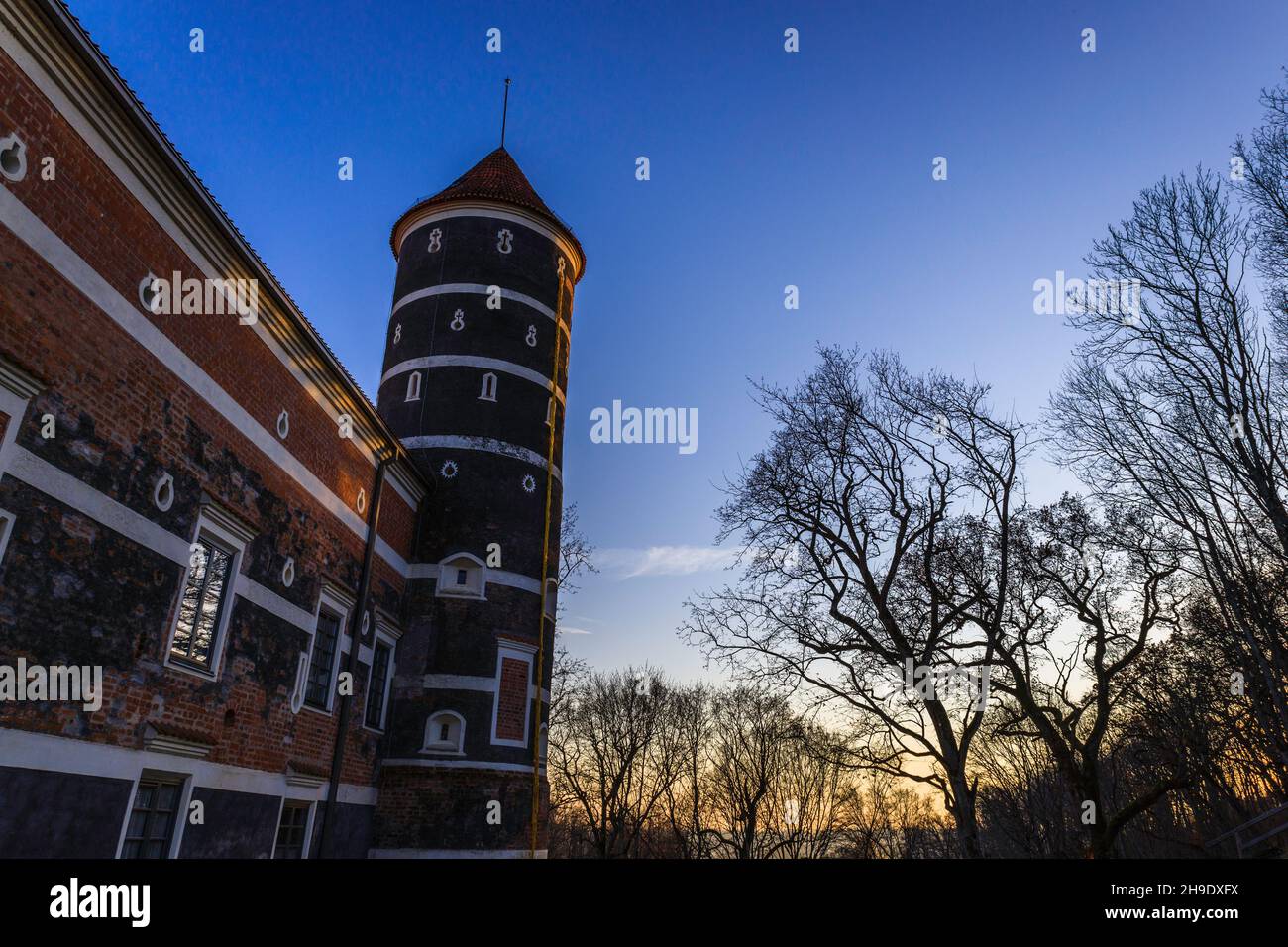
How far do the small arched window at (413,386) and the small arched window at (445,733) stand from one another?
8954 millimetres

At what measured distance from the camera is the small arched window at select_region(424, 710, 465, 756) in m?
18.3

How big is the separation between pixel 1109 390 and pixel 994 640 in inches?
272

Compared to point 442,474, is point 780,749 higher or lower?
lower

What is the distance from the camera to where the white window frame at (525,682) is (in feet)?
63.2

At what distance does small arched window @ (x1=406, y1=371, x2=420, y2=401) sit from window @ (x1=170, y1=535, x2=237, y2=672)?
10098 mm

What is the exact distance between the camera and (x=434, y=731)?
18.5m

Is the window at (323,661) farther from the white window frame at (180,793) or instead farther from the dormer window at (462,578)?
the dormer window at (462,578)

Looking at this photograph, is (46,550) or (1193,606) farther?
(1193,606)

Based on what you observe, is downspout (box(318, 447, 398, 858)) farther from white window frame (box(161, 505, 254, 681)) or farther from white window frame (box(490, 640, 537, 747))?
white window frame (box(161, 505, 254, 681))

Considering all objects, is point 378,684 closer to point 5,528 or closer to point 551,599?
point 551,599

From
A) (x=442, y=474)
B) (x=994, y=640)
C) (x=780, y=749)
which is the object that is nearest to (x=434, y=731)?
(x=442, y=474)

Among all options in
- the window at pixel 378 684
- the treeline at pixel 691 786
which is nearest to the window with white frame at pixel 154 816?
the window at pixel 378 684
